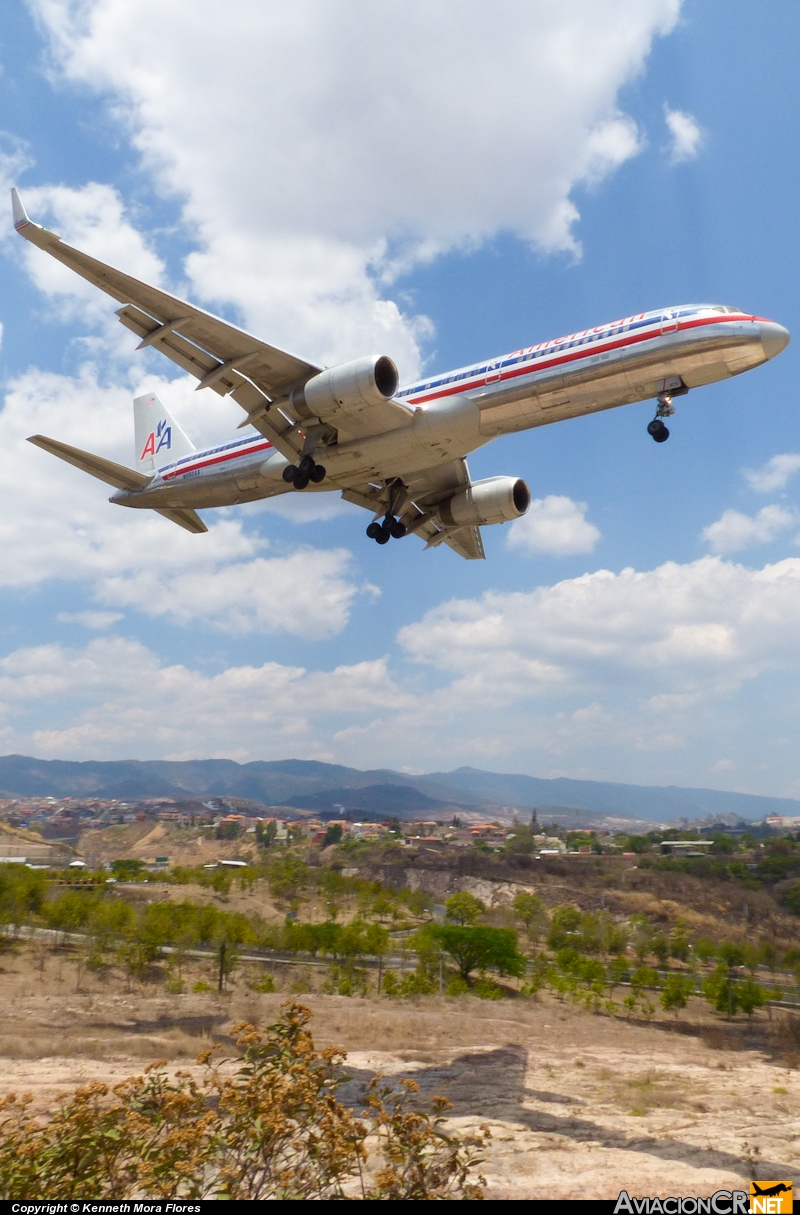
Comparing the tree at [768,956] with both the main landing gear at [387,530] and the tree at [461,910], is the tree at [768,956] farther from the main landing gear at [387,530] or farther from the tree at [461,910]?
the main landing gear at [387,530]

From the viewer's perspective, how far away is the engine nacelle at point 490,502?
28.5 metres

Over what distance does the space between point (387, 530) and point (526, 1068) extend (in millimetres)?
19005

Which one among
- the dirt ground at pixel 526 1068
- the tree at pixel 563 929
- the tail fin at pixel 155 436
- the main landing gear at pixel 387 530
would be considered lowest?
the tree at pixel 563 929

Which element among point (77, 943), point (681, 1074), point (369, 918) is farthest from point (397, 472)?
point (369, 918)

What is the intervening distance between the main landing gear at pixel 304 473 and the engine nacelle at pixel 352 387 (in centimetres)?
222

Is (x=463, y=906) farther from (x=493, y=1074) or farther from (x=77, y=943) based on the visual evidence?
(x=493, y=1074)

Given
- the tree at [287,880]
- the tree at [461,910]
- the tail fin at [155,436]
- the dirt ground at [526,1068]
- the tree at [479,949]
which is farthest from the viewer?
the tree at [287,880]

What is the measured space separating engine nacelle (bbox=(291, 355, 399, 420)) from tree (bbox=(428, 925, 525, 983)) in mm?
49439

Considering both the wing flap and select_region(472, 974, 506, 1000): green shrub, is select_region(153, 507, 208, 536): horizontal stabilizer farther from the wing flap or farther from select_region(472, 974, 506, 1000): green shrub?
select_region(472, 974, 506, 1000): green shrub

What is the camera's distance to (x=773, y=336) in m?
20.4

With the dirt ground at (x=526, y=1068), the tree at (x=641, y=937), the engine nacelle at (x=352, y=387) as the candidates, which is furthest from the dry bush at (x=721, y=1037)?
the engine nacelle at (x=352, y=387)

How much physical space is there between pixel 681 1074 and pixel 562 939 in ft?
183

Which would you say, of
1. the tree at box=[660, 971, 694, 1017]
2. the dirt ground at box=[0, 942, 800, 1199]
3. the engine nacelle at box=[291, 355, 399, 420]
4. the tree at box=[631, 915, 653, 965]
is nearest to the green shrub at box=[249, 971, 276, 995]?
the dirt ground at box=[0, 942, 800, 1199]

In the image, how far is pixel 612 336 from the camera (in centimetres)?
2205
